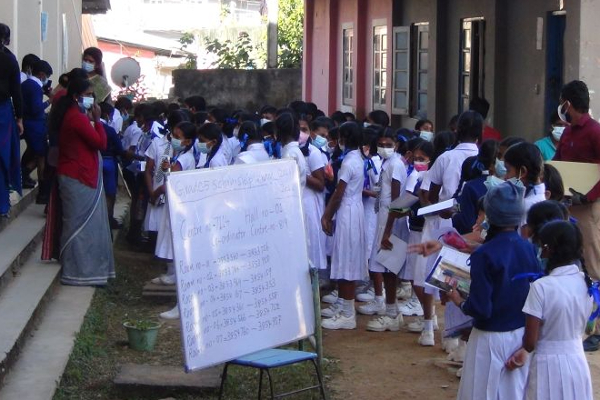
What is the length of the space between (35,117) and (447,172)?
508cm

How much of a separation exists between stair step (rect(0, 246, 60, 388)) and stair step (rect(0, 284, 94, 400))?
0.08 m

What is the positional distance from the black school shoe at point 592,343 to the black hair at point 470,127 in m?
1.81

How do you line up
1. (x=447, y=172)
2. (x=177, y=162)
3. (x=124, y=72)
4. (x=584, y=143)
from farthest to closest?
(x=124, y=72) < (x=177, y=162) < (x=584, y=143) < (x=447, y=172)

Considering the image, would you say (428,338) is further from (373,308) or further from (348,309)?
(373,308)

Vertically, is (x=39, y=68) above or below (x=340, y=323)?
above

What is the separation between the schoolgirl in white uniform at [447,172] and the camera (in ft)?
25.4

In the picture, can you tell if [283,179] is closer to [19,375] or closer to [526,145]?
[526,145]

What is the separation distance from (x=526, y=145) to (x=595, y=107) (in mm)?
5704

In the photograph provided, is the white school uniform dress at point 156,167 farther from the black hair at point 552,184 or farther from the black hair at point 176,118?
the black hair at point 552,184

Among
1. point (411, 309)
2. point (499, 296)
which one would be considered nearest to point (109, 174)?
point (411, 309)

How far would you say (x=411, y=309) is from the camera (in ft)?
31.0

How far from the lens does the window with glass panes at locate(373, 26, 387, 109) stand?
2073 centimetres

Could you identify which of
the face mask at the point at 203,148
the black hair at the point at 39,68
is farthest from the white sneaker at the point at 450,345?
the black hair at the point at 39,68

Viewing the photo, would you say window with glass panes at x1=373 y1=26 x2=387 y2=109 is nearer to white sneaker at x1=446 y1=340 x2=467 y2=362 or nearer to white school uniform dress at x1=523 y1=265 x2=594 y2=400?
white sneaker at x1=446 y1=340 x2=467 y2=362
